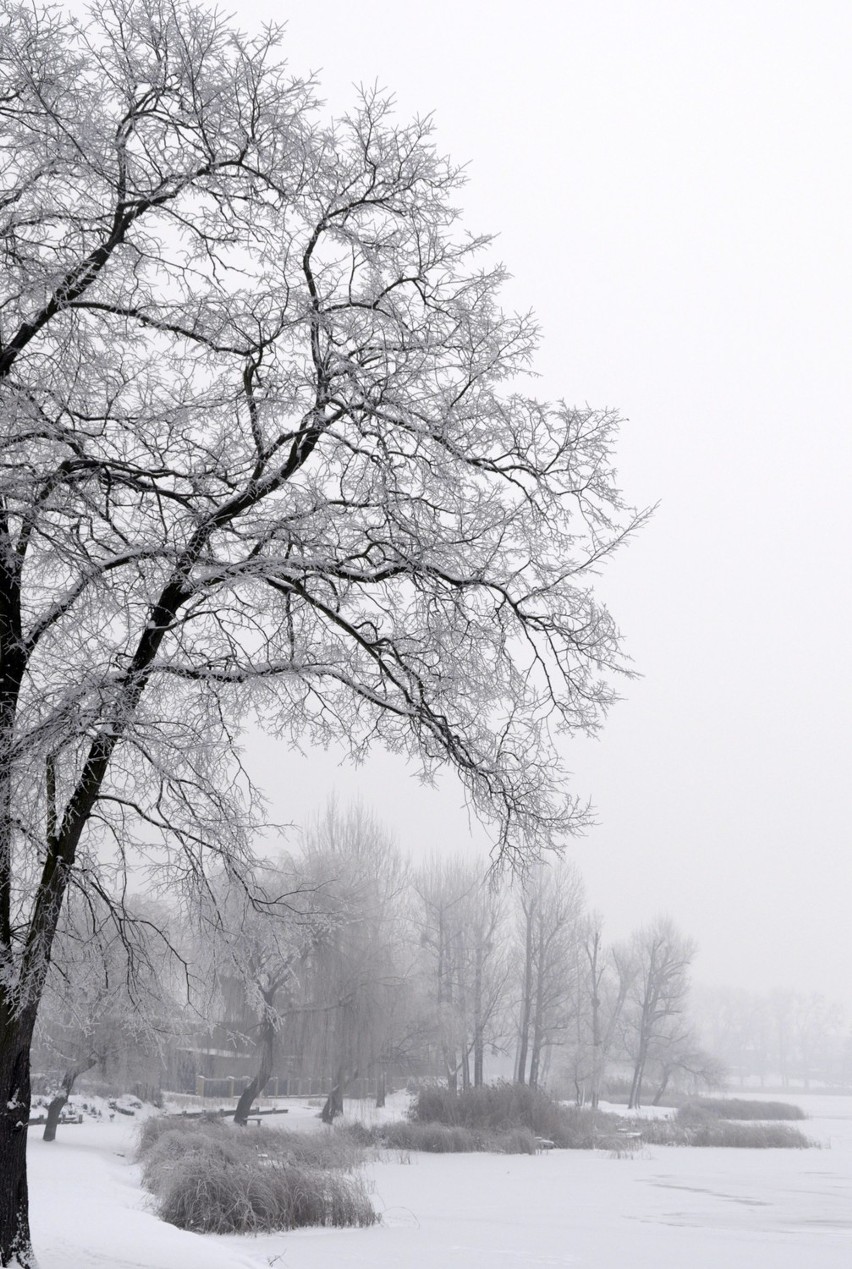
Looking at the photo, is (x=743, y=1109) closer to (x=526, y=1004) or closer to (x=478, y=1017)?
(x=526, y=1004)

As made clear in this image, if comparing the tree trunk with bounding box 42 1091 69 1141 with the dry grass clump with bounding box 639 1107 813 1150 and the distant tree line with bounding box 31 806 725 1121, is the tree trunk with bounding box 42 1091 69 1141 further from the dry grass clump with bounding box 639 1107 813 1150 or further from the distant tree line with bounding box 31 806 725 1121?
the dry grass clump with bounding box 639 1107 813 1150

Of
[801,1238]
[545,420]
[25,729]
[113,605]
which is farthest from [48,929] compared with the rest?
[801,1238]

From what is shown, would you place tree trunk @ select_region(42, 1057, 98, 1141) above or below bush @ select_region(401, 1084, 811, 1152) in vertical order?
above

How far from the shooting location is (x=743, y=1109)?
41094 millimetres

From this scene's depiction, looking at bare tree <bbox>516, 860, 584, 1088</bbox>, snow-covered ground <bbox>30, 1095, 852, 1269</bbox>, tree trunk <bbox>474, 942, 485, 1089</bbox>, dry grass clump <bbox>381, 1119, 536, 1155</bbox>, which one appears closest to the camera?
snow-covered ground <bbox>30, 1095, 852, 1269</bbox>

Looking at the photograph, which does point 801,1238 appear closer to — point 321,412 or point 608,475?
point 608,475

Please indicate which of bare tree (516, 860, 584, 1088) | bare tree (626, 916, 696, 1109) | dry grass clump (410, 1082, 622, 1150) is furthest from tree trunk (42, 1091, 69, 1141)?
bare tree (626, 916, 696, 1109)

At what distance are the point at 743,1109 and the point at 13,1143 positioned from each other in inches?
1624

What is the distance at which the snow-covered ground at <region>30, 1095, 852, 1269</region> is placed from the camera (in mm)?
8859

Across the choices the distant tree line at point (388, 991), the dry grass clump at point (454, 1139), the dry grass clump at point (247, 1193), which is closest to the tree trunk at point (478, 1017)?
the distant tree line at point (388, 991)

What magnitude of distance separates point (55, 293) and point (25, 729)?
2.34 meters

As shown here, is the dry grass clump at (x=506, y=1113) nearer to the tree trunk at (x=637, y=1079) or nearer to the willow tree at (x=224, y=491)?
the tree trunk at (x=637, y=1079)

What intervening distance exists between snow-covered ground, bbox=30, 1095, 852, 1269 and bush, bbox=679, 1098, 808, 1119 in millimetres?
15498

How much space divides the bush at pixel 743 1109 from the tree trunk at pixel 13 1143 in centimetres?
3597
